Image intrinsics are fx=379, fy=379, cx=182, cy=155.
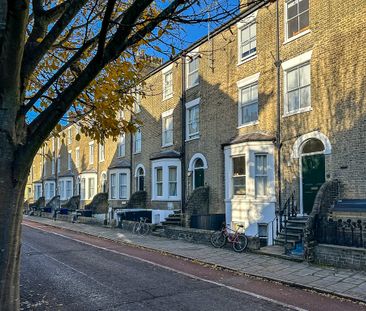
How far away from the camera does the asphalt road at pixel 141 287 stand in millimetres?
7473

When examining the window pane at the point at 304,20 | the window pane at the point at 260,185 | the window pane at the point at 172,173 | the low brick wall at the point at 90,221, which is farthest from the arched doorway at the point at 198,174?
the window pane at the point at 304,20

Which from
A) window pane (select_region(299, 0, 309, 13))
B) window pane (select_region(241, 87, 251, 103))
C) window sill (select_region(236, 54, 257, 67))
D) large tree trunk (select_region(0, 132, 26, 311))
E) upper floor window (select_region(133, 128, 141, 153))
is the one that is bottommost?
large tree trunk (select_region(0, 132, 26, 311))

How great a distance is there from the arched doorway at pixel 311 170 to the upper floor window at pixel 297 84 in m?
1.54

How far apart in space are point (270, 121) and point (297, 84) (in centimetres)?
202

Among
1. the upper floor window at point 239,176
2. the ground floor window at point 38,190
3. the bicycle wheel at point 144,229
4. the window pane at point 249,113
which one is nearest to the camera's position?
the upper floor window at point 239,176

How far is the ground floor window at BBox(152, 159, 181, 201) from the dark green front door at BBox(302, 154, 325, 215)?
9.80m

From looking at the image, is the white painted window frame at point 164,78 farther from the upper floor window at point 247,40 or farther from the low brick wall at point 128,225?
the low brick wall at point 128,225

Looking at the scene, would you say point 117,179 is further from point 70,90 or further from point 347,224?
point 70,90

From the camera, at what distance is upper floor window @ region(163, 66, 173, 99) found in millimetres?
25656

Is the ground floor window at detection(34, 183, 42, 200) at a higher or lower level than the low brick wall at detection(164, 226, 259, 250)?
higher

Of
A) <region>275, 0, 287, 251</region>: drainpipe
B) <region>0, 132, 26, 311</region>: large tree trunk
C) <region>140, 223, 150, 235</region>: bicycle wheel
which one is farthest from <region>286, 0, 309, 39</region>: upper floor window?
<region>0, 132, 26, 311</region>: large tree trunk

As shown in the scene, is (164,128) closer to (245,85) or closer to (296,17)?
(245,85)

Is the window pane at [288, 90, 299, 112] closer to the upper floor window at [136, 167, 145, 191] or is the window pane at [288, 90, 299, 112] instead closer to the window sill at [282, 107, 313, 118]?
the window sill at [282, 107, 313, 118]

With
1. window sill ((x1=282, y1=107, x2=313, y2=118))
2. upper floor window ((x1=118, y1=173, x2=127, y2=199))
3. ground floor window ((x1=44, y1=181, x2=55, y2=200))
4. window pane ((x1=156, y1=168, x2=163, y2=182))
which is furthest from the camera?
ground floor window ((x1=44, y1=181, x2=55, y2=200))
